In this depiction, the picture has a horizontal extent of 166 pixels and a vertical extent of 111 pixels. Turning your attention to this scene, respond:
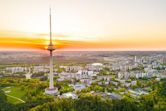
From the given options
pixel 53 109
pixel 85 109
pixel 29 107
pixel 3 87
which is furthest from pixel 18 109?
pixel 3 87

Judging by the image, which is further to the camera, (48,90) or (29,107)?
(48,90)

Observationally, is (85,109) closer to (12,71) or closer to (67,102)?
(67,102)

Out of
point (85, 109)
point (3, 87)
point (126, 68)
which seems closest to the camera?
point (85, 109)

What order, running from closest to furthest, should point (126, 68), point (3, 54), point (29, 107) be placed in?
point (29, 107) < point (126, 68) < point (3, 54)

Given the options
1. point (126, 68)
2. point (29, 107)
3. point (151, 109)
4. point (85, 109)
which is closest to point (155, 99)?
point (151, 109)

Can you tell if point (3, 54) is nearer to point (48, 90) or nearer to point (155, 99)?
point (48, 90)

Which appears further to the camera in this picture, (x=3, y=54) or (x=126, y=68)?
(x=3, y=54)
